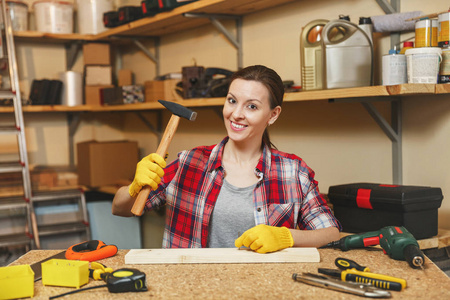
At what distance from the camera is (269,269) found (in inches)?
49.1

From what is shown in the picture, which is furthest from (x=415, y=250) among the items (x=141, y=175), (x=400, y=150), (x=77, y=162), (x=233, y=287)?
(x=77, y=162)

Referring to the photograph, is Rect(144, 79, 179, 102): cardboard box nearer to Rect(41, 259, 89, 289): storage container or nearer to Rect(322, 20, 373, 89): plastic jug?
Rect(322, 20, 373, 89): plastic jug

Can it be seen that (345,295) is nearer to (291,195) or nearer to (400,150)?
(291,195)

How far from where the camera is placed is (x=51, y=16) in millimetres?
3771

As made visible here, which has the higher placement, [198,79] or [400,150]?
[198,79]

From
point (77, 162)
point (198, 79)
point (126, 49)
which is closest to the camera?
point (198, 79)

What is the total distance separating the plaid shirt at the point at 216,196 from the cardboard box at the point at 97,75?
2.27 metres

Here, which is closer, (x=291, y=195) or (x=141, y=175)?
(x=141, y=175)

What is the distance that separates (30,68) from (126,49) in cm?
80

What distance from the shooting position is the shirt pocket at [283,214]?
1737 millimetres

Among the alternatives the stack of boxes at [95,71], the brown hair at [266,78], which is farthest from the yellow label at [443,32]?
the stack of boxes at [95,71]

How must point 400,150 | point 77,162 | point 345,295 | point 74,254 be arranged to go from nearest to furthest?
point 345,295, point 74,254, point 400,150, point 77,162

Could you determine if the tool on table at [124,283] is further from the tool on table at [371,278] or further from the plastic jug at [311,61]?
the plastic jug at [311,61]

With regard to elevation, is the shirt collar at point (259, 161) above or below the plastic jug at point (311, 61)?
below
